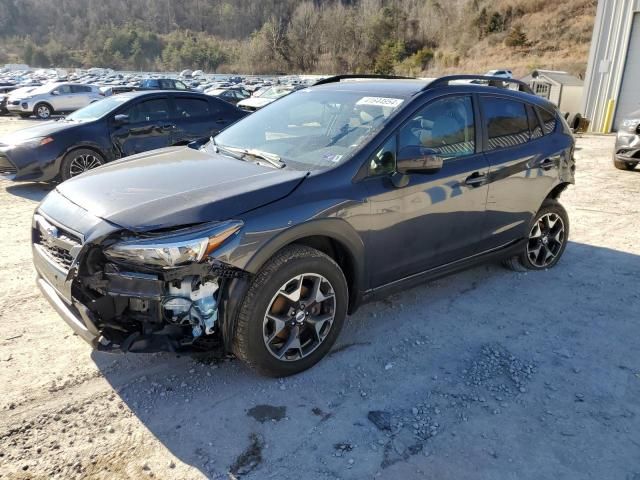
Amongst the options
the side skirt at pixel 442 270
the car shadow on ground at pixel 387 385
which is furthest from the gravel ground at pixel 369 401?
the side skirt at pixel 442 270

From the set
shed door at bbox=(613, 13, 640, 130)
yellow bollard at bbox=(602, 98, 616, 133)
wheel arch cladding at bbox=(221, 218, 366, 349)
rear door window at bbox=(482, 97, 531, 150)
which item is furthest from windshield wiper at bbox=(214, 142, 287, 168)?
yellow bollard at bbox=(602, 98, 616, 133)

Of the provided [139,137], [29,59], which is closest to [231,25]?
[29,59]

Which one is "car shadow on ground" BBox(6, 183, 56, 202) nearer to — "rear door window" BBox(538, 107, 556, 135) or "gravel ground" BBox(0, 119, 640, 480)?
"gravel ground" BBox(0, 119, 640, 480)

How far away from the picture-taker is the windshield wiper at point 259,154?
3416 millimetres

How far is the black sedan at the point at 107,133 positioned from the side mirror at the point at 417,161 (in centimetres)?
470

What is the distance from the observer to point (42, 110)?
22.7 m

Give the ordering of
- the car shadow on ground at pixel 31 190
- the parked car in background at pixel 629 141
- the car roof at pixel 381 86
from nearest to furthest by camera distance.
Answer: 1. the car roof at pixel 381 86
2. the car shadow on ground at pixel 31 190
3. the parked car in background at pixel 629 141

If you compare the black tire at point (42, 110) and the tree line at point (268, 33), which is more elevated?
the tree line at point (268, 33)

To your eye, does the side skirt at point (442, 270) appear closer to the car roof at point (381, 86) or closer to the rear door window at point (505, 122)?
the rear door window at point (505, 122)

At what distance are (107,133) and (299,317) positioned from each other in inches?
248

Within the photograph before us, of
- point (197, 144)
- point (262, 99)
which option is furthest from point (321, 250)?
point (262, 99)

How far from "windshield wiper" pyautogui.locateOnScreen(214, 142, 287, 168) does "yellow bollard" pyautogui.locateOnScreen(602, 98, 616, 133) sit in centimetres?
1680

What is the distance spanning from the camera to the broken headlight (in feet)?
8.59

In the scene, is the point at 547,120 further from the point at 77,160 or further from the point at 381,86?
the point at 77,160
